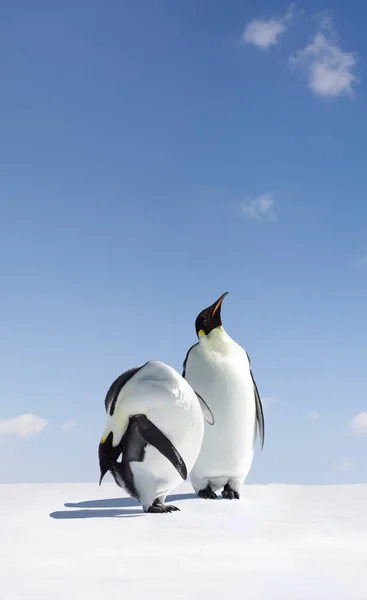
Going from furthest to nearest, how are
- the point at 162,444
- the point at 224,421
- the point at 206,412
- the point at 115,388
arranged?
the point at 224,421
the point at 206,412
the point at 115,388
the point at 162,444

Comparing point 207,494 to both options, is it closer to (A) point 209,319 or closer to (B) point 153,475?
(B) point 153,475

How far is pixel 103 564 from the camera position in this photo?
10.7ft

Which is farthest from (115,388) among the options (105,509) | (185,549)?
(185,549)

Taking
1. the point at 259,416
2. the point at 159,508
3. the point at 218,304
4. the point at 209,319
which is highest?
the point at 218,304

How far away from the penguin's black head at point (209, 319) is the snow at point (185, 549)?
1.38 meters

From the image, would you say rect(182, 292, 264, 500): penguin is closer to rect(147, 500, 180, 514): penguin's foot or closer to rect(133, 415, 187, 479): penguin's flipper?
rect(147, 500, 180, 514): penguin's foot

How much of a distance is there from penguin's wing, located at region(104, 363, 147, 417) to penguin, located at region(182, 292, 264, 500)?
788mm

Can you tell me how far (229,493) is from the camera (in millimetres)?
5949

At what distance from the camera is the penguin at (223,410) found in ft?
19.3

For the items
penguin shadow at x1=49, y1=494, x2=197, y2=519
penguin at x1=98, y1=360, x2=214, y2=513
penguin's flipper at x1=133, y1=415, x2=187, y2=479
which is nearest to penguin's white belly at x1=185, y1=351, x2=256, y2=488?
penguin shadow at x1=49, y1=494, x2=197, y2=519

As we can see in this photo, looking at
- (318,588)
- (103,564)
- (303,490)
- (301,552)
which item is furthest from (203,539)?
(303,490)

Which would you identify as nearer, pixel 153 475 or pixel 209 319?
pixel 153 475

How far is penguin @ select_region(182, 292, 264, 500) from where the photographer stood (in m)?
5.87

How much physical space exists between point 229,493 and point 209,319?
142 cm
